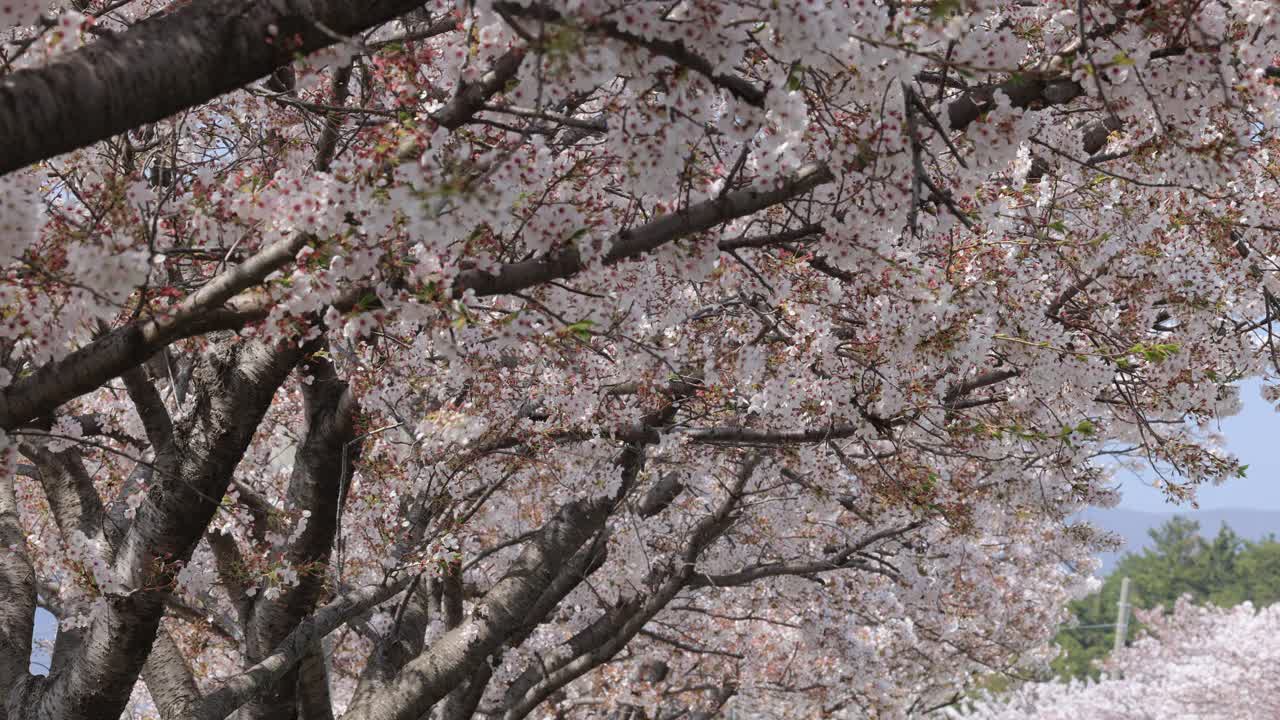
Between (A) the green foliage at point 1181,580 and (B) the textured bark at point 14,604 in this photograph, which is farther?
(A) the green foliage at point 1181,580

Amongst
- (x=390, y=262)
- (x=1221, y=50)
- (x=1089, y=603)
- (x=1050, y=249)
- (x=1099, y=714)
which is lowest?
(x=390, y=262)

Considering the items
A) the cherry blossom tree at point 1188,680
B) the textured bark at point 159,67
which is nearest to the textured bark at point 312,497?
the textured bark at point 159,67

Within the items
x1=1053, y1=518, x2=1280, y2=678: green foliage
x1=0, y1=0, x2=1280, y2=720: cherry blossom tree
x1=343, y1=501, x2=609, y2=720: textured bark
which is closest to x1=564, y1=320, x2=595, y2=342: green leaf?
x1=0, y1=0, x2=1280, y2=720: cherry blossom tree

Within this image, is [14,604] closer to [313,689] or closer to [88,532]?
[88,532]

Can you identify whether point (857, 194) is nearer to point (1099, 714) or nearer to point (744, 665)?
point (744, 665)

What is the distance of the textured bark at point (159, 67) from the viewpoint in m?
2.39

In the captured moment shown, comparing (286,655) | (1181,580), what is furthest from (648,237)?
(1181,580)

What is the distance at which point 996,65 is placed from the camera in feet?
10.8

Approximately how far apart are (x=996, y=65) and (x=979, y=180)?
801 mm

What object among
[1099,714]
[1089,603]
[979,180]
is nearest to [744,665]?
[979,180]

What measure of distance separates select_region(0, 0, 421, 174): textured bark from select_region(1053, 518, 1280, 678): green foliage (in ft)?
196

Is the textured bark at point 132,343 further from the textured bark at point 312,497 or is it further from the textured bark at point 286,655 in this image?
the textured bark at point 312,497

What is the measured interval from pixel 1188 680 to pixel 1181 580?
49.6 m

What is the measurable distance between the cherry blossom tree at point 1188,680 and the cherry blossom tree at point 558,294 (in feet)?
43.1
